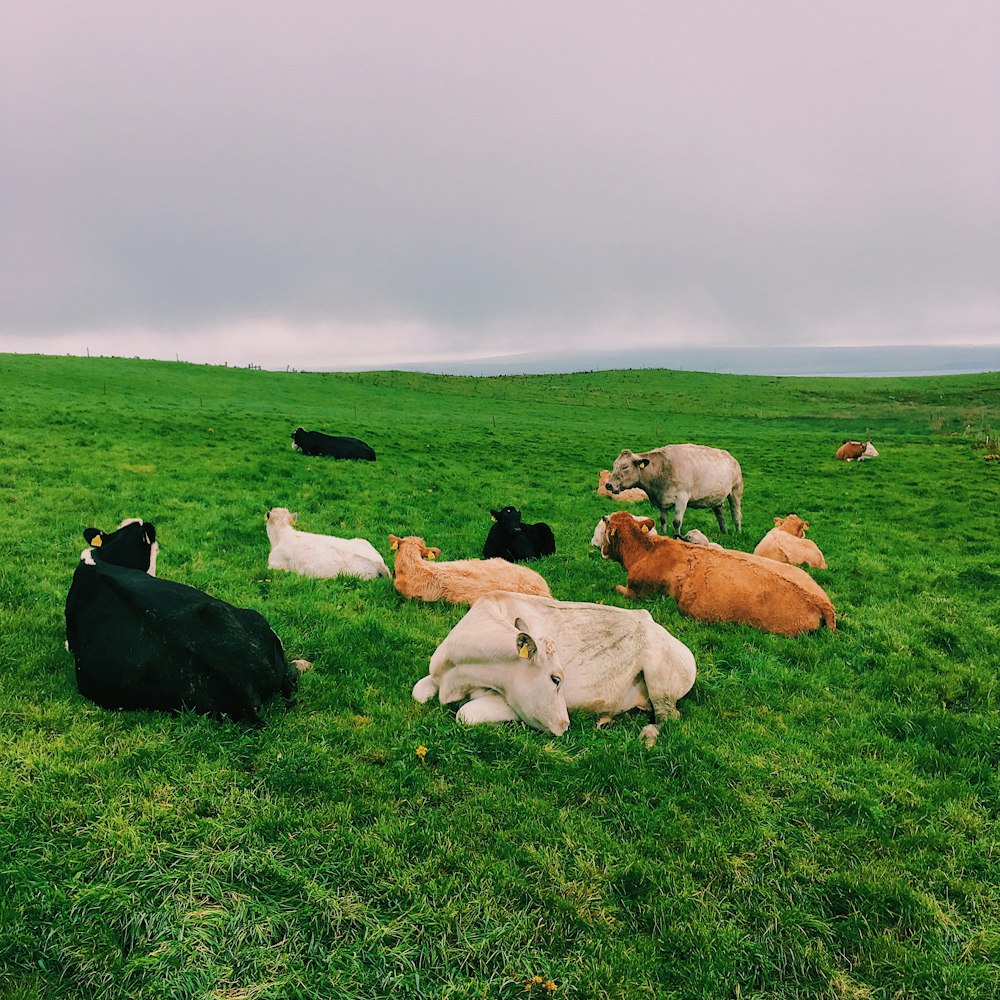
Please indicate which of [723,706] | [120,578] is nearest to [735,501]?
[723,706]

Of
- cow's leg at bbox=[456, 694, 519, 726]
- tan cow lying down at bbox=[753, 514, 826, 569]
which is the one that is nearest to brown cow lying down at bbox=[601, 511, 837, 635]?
tan cow lying down at bbox=[753, 514, 826, 569]

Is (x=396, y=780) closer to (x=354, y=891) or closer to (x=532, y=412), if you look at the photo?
(x=354, y=891)

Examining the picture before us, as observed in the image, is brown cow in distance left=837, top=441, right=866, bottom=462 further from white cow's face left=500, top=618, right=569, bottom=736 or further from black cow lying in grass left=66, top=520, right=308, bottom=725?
black cow lying in grass left=66, top=520, right=308, bottom=725

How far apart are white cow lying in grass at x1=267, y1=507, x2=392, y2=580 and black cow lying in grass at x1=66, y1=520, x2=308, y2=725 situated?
3202 mm

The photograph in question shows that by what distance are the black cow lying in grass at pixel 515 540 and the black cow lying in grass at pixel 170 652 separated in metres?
5.37

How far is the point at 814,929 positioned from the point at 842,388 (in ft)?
259

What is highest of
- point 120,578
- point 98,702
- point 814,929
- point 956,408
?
point 956,408

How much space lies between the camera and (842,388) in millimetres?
70125

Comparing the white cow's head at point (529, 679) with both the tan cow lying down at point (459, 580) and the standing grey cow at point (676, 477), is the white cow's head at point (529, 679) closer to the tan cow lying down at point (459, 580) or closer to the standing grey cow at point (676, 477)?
the tan cow lying down at point (459, 580)

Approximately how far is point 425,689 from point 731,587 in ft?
13.4

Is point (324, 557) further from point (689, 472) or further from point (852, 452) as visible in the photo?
point (852, 452)

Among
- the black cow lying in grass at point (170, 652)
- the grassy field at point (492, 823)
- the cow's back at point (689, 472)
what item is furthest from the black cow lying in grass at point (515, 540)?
the black cow lying in grass at point (170, 652)

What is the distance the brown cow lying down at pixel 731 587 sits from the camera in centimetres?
701

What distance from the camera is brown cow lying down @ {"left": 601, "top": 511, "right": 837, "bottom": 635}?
7008 mm
